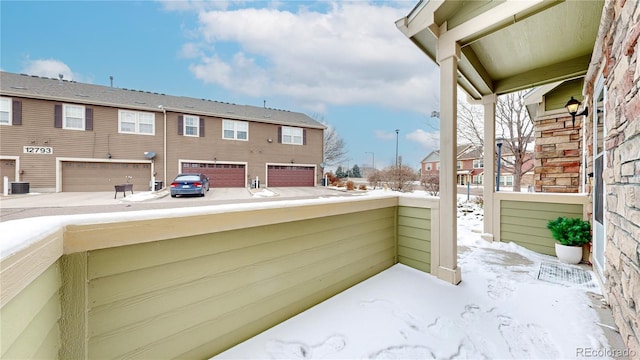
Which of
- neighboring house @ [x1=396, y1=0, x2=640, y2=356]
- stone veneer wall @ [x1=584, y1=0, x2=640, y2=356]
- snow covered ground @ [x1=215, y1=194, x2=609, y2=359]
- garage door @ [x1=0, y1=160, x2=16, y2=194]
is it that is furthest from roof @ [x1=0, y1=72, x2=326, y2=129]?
stone veneer wall @ [x1=584, y1=0, x2=640, y2=356]

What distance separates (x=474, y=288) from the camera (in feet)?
8.50

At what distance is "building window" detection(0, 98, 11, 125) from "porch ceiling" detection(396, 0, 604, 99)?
52.2ft

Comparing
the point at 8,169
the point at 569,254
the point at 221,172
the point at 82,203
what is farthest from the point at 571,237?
the point at 8,169

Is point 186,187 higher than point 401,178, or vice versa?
point 401,178

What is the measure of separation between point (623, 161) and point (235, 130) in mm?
14758

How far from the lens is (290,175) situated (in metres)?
15.7

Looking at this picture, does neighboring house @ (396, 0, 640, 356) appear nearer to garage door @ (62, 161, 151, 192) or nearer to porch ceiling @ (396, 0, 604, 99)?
porch ceiling @ (396, 0, 604, 99)

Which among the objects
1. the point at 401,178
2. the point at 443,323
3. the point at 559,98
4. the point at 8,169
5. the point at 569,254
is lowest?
the point at 443,323

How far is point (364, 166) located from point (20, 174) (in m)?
31.1

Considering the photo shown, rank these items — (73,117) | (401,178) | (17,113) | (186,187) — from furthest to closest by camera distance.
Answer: (401,178)
(73,117)
(17,113)
(186,187)

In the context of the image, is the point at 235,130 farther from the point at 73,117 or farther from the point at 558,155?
the point at 558,155

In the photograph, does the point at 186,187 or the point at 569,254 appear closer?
the point at 569,254

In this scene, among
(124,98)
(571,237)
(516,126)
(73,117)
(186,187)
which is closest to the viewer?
(571,237)

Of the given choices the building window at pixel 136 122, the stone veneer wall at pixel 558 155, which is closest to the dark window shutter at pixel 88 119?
the building window at pixel 136 122
